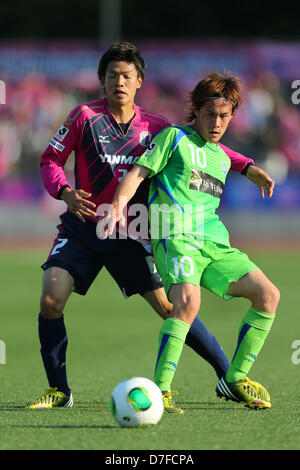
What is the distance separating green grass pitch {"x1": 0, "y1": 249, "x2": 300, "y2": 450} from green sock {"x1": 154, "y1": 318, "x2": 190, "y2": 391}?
229mm

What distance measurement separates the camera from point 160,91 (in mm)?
25125

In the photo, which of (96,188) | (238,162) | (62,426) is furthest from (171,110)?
(62,426)

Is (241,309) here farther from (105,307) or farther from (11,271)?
(11,271)

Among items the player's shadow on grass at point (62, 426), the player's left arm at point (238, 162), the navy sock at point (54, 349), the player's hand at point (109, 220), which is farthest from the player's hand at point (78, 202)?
the player's shadow on grass at point (62, 426)

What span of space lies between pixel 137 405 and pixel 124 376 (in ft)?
8.73

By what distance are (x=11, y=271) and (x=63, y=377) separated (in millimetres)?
11120

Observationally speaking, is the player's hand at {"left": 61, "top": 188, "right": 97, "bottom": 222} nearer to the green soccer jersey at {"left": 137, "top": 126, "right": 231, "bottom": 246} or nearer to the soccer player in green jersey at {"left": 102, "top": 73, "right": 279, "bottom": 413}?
the soccer player in green jersey at {"left": 102, "top": 73, "right": 279, "bottom": 413}

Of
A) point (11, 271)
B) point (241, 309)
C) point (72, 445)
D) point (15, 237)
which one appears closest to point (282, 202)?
point (15, 237)

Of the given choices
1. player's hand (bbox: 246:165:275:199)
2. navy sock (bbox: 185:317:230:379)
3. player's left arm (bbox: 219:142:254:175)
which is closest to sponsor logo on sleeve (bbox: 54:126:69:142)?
player's left arm (bbox: 219:142:254:175)

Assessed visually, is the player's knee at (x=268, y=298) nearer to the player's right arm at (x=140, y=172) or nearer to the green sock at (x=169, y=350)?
the green sock at (x=169, y=350)

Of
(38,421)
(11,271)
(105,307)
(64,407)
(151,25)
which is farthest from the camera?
(151,25)

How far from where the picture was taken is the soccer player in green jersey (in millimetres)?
5531

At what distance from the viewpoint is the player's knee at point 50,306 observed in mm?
5746

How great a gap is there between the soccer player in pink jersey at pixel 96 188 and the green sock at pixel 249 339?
596 millimetres
